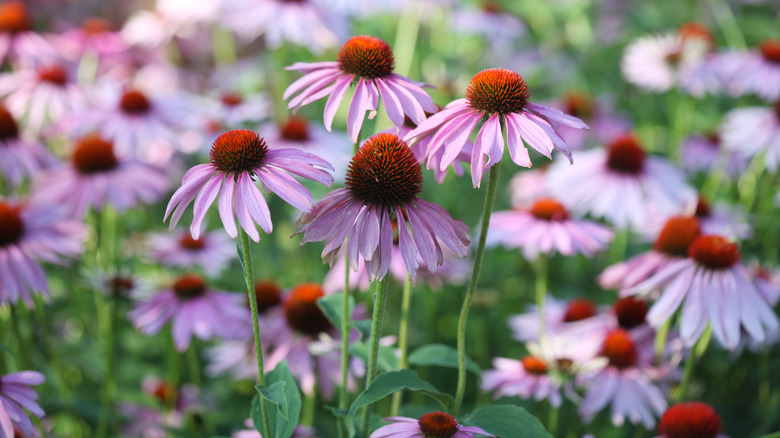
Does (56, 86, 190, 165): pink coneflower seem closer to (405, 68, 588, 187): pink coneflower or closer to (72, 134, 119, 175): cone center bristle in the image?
(72, 134, 119, 175): cone center bristle

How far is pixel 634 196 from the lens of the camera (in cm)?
218

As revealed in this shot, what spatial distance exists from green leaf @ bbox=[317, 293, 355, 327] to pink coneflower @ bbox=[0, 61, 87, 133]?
1.78m

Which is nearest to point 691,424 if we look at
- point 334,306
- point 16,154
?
point 334,306

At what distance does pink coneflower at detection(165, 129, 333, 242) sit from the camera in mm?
982

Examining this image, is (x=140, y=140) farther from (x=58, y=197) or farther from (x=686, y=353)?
(x=686, y=353)

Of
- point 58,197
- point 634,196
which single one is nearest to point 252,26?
point 58,197

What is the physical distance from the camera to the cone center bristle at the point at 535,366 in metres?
1.66

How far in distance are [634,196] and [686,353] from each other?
0.63m

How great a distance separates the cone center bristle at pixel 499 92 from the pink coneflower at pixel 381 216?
147 mm

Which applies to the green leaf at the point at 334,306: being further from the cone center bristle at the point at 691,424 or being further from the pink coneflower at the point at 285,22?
the pink coneflower at the point at 285,22

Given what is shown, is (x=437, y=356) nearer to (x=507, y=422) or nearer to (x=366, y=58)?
(x=507, y=422)

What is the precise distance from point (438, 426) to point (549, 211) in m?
1.16

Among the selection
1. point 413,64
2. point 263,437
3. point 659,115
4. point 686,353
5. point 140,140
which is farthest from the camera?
point 659,115

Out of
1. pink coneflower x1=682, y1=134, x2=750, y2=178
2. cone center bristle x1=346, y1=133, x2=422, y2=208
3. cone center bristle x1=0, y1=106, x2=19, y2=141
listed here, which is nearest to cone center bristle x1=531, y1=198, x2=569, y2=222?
cone center bristle x1=346, y1=133, x2=422, y2=208
